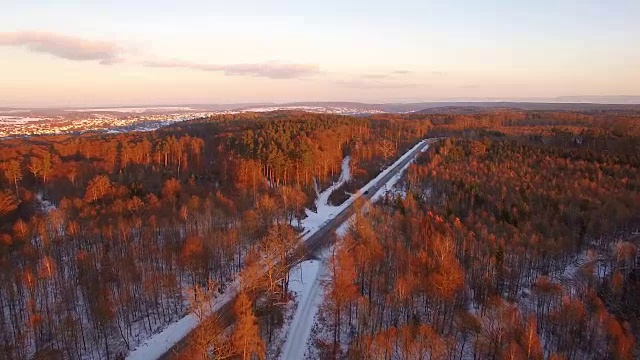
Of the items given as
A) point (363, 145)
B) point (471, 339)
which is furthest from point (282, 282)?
point (363, 145)

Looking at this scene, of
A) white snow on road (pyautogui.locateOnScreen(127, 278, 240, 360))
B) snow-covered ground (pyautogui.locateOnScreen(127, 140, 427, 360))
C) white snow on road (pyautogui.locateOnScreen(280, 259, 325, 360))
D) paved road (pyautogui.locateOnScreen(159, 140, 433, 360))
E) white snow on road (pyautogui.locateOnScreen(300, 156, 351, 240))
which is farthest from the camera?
white snow on road (pyautogui.locateOnScreen(300, 156, 351, 240))

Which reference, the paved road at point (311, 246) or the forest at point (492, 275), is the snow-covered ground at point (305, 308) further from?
the paved road at point (311, 246)

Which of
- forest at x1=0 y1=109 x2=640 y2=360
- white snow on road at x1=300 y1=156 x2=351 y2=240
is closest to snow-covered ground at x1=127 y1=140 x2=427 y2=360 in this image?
white snow on road at x1=300 y1=156 x2=351 y2=240

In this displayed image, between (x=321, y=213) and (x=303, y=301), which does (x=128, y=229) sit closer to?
(x=303, y=301)

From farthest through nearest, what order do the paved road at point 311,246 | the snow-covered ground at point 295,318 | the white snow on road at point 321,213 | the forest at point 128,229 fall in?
1. the white snow on road at point 321,213
2. the forest at point 128,229
3. the snow-covered ground at point 295,318
4. the paved road at point 311,246

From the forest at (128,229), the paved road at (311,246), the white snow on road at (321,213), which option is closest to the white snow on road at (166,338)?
the paved road at (311,246)

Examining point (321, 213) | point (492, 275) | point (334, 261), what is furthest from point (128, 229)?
point (492, 275)

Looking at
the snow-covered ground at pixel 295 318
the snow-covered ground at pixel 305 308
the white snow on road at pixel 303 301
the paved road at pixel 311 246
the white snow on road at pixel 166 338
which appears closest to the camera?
the white snow on road at pixel 166 338

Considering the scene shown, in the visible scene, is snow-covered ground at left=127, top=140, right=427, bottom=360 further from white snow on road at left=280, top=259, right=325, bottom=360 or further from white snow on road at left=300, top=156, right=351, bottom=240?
white snow on road at left=300, top=156, right=351, bottom=240
